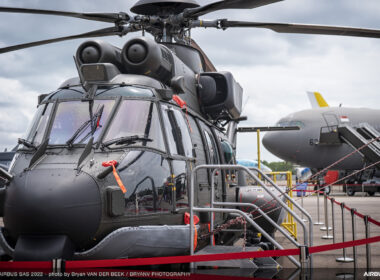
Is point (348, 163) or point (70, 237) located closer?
point (70, 237)

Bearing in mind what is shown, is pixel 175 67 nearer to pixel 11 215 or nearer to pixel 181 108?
pixel 181 108

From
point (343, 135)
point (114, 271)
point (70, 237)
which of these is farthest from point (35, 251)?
point (343, 135)

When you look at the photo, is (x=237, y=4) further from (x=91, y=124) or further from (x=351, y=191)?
(x=351, y=191)

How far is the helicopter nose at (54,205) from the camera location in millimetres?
3842

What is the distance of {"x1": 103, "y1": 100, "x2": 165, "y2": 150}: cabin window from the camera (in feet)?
15.7

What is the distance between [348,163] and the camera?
89.1 ft

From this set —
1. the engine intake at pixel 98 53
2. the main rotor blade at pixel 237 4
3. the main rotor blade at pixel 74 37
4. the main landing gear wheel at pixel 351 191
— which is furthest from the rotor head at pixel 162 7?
the main landing gear wheel at pixel 351 191

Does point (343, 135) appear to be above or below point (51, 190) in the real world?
below

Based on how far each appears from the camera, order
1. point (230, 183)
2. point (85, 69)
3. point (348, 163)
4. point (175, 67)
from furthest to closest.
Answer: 1. point (348, 163)
2. point (230, 183)
3. point (175, 67)
4. point (85, 69)

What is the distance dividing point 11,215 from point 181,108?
2.64m

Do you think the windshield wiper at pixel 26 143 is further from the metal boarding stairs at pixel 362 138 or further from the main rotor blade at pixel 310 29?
the metal boarding stairs at pixel 362 138

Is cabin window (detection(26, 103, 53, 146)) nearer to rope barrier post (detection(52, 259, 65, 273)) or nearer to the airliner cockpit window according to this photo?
rope barrier post (detection(52, 259, 65, 273))

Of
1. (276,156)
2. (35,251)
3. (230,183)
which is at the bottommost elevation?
(276,156)

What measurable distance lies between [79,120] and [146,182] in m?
1.13
